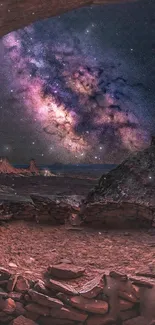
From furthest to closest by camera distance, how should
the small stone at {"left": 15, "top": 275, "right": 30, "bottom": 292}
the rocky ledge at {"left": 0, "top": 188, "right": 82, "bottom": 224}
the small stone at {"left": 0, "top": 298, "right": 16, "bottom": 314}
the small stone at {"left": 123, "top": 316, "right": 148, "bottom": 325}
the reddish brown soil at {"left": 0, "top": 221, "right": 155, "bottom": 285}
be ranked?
the rocky ledge at {"left": 0, "top": 188, "right": 82, "bottom": 224} < the reddish brown soil at {"left": 0, "top": 221, "right": 155, "bottom": 285} < the small stone at {"left": 15, "top": 275, "right": 30, "bottom": 292} < the small stone at {"left": 0, "top": 298, "right": 16, "bottom": 314} < the small stone at {"left": 123, "top": 316, "right": 148, "bottom": 325}

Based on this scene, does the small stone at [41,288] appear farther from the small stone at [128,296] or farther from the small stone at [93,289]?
the small stone at [128,296]

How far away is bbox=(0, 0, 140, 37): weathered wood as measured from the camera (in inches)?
142

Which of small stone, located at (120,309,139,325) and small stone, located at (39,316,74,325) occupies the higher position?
small stone, located at (120,309,139,325)

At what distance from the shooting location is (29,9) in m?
3.71

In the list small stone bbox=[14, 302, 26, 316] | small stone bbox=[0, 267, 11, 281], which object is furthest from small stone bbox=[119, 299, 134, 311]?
small stone bbox=[0, 267, 11, 281]

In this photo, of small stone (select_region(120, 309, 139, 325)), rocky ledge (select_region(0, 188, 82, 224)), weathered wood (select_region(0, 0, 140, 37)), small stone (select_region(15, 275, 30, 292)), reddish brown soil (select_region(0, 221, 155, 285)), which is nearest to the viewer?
small stone (select_region(120, 309, 139, 325))

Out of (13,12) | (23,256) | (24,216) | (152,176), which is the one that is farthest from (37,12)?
(152,176)

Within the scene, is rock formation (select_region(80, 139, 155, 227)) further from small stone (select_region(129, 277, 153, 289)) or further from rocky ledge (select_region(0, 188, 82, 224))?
small stone (select_region(129, 277, 153, 289))

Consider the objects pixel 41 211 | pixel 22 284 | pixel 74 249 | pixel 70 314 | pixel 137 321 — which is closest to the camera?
pixel 137 321

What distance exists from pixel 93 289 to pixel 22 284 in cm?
67

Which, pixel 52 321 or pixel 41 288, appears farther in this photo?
pixel 41 288

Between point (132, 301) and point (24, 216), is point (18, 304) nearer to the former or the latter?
point (132, 301)

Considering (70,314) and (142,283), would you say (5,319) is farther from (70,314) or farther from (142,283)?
(142,283)

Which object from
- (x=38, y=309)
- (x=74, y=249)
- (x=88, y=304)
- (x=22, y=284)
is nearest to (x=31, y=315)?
(x=38, y=309)
